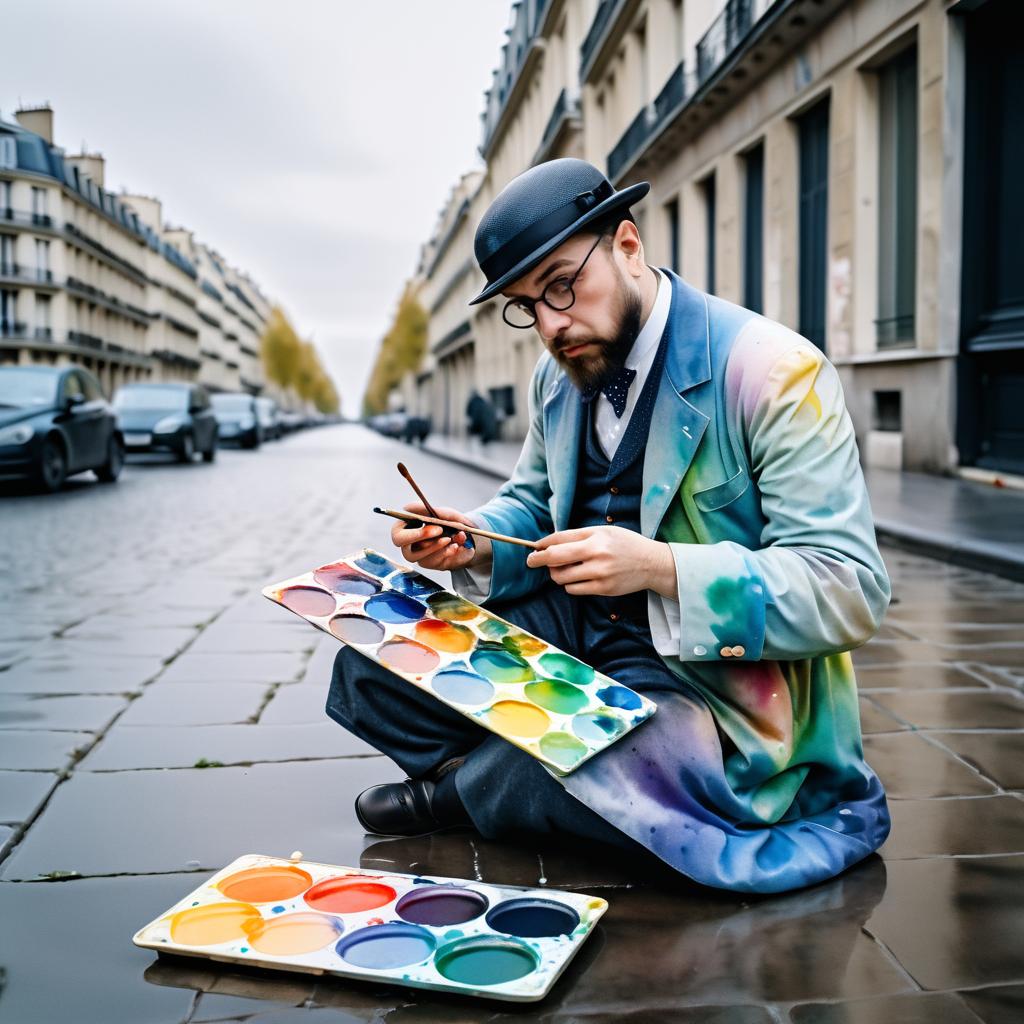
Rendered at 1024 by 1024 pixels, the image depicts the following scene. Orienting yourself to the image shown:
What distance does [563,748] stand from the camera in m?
2.39

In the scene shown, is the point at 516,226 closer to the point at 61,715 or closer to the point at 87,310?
the point at 61,715

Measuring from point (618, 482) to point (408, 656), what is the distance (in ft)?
2.04

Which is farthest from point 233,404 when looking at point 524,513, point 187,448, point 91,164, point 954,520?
point 91,164

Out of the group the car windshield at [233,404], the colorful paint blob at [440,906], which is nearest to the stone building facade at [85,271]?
the car windshield at [233,404]

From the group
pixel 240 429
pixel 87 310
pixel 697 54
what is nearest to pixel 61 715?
pixel 697 54

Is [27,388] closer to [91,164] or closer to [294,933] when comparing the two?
[294,933]

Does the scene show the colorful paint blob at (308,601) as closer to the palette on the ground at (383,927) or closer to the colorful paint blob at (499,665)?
the colorful paint blob at (499,665)

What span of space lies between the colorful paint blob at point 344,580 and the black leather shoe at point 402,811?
0.49 meters

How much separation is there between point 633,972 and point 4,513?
36.2 ft

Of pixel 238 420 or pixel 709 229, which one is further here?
pixel 238 420

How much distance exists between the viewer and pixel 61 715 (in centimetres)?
404

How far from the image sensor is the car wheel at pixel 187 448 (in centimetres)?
2208

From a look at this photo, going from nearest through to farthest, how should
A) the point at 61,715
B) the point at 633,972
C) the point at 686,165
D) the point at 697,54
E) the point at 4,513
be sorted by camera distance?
the point at 633,972 → the point at 61,715 → the point at 4,513 → the point at 697,54 → the point at 686,165

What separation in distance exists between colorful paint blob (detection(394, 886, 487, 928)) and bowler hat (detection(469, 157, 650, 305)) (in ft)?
3.90
